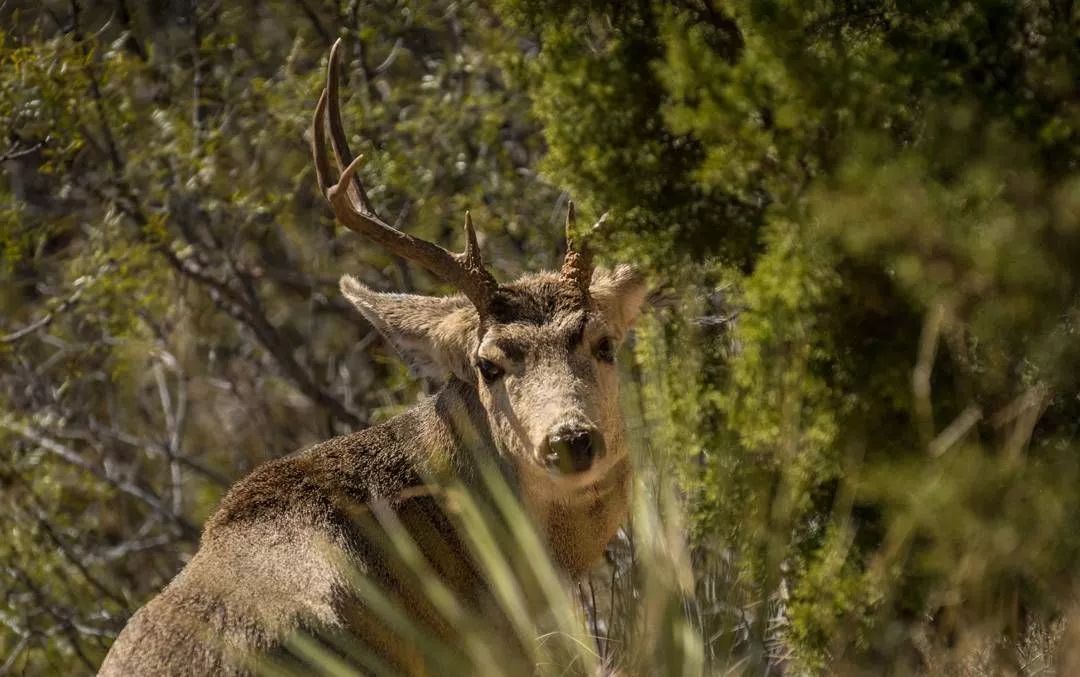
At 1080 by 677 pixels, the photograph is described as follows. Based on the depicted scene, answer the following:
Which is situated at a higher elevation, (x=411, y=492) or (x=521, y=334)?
(x=521, y=334)

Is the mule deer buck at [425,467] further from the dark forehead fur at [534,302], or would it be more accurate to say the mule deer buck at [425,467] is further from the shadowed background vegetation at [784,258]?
the shadowed background vegetation at [784,258]

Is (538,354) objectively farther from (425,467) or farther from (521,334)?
(425,467)

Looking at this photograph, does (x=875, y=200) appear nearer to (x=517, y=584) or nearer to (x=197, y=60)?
(x=517, y=584)

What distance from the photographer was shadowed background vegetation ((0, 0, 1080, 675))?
6.34 m

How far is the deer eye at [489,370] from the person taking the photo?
707 cm

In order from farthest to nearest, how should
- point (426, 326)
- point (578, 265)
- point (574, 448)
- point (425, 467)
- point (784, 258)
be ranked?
1. point (426, 326)
2. point (578, 265)
3. point (425, 467)
4. point (784, 258)
5. point (574, 448)

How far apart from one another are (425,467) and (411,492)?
22 cm

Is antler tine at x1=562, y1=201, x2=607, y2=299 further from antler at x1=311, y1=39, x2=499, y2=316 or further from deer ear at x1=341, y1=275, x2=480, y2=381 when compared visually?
deer ear at x1=341, y1=275, x2=480, y2=381

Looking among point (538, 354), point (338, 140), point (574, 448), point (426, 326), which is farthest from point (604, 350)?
point (338, 140)

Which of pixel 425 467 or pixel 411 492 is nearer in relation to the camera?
pixel 411 492

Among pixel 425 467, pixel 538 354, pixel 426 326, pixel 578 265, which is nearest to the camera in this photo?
pixel 538 354

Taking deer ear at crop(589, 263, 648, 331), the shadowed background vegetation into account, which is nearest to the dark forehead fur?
deer ear at crop(589, 263, 648, 331)

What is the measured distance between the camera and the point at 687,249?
7762 mm

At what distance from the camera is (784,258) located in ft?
A: 23.3
